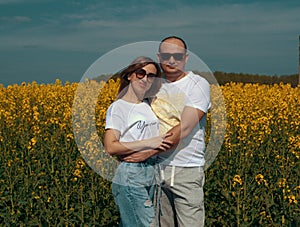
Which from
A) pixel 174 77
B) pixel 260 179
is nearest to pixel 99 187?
pixel 260 179

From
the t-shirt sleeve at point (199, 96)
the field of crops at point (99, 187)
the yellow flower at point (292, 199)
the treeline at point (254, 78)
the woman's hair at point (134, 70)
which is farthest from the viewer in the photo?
the treeline at point (254, 78)

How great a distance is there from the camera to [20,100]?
40.7 ft

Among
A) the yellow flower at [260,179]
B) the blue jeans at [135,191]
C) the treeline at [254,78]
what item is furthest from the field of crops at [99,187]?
the treeline at [254,78]

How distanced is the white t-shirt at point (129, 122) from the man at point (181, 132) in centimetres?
12

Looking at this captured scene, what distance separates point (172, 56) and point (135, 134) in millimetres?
571

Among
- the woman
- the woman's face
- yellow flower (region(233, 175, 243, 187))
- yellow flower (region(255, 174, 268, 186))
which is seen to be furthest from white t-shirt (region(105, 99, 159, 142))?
yellow flower (region(255, 174, 268, 186))

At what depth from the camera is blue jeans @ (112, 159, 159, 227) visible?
312 centimetres

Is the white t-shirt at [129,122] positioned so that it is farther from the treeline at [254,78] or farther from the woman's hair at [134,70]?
the treeline at [254,78]

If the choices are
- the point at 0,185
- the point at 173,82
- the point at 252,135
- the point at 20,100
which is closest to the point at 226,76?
the point at 20,100

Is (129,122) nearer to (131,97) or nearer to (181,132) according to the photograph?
(131,97)

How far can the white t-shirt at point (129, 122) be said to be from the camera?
304cm

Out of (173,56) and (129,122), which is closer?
(129,122)

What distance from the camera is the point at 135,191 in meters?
3.14

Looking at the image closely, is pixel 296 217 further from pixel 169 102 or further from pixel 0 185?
pixel 0 185
